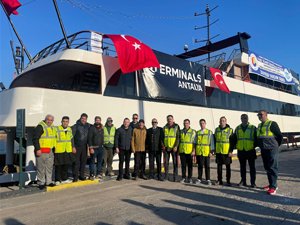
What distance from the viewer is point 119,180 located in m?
8.04

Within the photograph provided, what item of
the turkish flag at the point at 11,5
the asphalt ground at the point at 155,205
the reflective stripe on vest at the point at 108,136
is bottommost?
the asphalt ground at the point at 155,205

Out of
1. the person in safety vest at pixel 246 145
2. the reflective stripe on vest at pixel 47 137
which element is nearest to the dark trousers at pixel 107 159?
the reflective stripe on vest at pixel 47 137

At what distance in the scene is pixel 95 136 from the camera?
7.95 m

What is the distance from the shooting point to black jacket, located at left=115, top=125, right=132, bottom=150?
7992mm

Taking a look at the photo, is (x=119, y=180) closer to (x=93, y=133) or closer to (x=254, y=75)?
(x=93, y=133)

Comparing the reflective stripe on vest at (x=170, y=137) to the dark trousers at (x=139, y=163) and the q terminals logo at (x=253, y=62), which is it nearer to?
the dark trousers at (x=139, y=163)

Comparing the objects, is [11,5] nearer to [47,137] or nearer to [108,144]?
[47,137]

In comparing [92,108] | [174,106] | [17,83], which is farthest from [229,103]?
[17,83]

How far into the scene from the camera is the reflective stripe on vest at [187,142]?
771 cm

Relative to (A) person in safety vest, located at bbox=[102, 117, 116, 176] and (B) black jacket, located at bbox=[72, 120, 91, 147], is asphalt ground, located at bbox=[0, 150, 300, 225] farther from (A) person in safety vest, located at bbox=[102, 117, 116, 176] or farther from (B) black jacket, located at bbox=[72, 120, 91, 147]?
(A) person in safety vest, located at bbox=[102, 117, 116, 176]

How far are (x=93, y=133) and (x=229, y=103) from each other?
10245mm

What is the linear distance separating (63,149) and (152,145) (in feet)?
7.84

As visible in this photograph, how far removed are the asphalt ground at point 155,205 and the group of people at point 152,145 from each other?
0.58 meters

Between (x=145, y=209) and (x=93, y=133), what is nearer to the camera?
(x=145, y=209)
